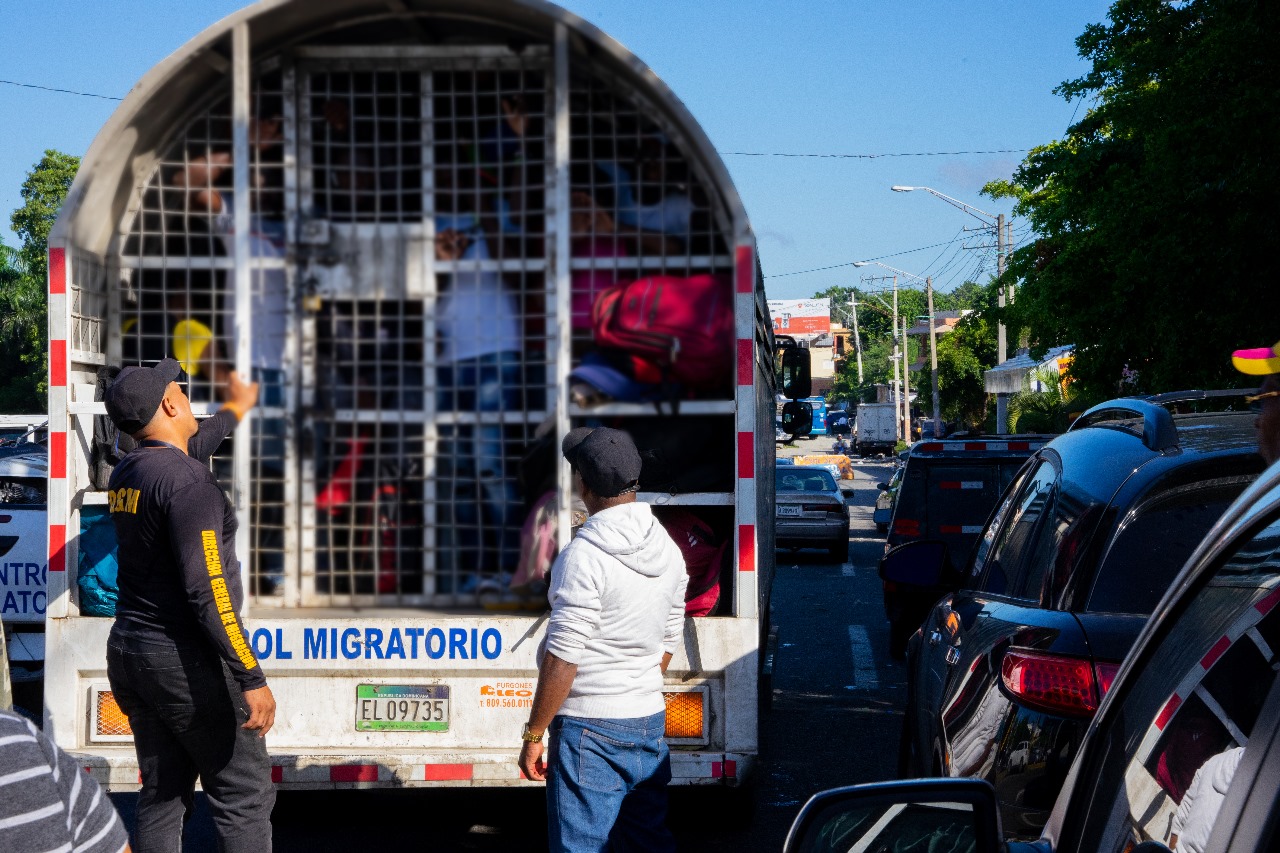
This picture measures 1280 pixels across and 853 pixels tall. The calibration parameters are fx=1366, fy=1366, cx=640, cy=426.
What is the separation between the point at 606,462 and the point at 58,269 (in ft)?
7.87

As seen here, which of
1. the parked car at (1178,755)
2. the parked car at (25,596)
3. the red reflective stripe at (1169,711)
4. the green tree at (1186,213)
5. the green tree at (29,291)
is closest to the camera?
the parked car at (1178,755)

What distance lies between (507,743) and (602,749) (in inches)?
51.8

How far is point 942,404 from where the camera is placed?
56281mm

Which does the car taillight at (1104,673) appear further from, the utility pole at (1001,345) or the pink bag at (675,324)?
the utility pole at (1001,345)

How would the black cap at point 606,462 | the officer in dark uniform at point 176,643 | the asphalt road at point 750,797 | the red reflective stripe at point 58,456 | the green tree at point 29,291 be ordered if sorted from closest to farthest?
the black cap at point 606,462
the officer in dark uniform at point 176,643
the red reflective stripe at point 58,456
the asphalt road at point 750,797
the green tree at point 29,291

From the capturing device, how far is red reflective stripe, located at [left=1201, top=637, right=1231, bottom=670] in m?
1.86

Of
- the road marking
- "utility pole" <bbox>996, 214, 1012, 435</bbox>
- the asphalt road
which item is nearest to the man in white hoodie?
the asphalt road

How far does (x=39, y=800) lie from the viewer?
176 cm

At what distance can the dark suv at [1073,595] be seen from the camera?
10.5 feet

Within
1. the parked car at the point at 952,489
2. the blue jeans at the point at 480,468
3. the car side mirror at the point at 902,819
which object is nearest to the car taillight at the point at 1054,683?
the car side mirror at the point at 902,819

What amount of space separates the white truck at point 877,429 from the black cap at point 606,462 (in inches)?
2741

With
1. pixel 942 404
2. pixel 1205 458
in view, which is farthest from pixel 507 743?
pixel 942 404

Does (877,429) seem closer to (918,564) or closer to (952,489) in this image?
(952,489)

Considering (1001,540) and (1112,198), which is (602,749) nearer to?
(1001,540)
